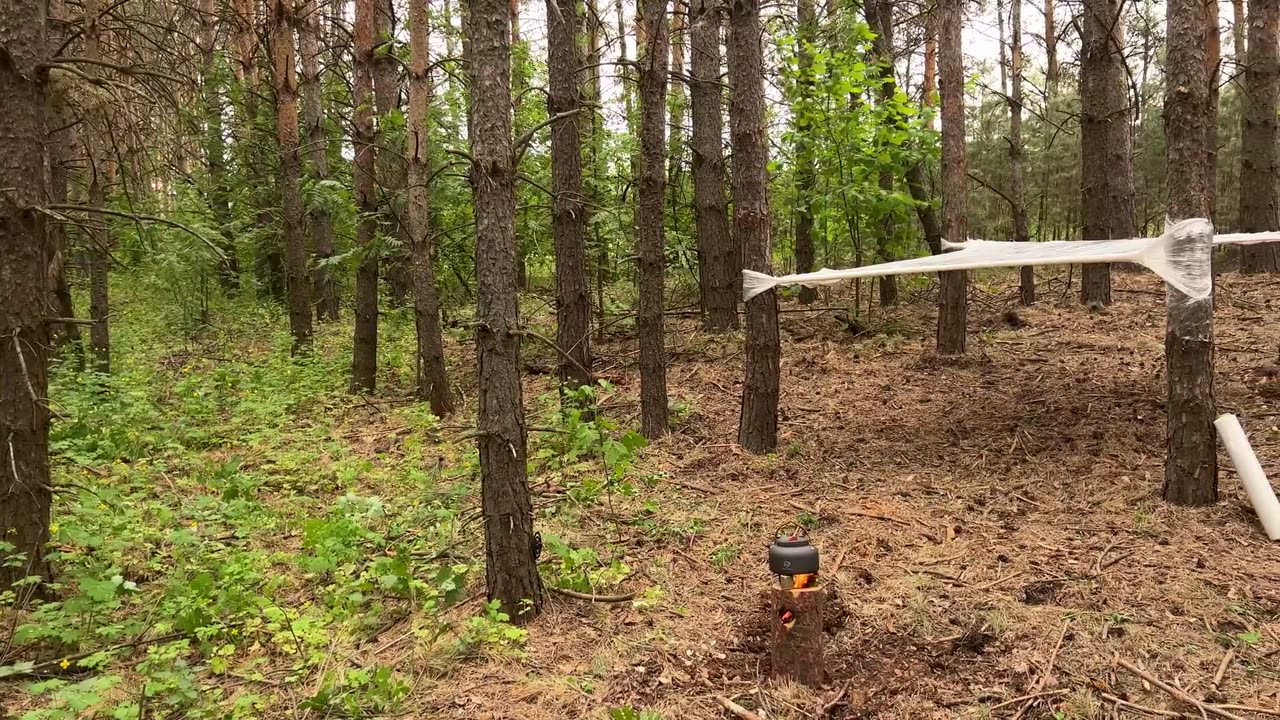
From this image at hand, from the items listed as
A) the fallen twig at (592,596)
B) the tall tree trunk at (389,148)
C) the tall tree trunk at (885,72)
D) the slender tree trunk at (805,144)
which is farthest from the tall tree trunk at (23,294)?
the tall tree trunk at (885,72)

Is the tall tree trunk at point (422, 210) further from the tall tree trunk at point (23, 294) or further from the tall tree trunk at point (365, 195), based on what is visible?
the tall tree trunk at point (23, 294)

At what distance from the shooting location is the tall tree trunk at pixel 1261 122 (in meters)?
9.84

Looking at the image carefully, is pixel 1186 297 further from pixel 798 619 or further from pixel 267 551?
pixel 267 551

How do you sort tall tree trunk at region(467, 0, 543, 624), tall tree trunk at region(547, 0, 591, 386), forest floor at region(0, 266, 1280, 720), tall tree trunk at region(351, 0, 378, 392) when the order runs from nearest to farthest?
forest floor at region(0, 266, 1280, 720) → tall tree trunk at region(467, 0, 543, 624) → tall tree trunk at region(547, 0, 591, 386) → tall tree trunk at region(351, 0, 378, 392)

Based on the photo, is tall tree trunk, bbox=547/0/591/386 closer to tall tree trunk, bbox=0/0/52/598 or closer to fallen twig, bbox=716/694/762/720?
tall tree trunk, bbox=0/0/52/598

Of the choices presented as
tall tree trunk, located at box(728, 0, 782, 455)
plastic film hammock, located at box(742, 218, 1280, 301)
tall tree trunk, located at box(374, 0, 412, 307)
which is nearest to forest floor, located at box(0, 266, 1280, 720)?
tall tree trunk, located at box(728, 0, 782, 455)

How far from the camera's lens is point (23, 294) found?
142 inches

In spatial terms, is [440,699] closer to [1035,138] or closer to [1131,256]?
[1131,256]

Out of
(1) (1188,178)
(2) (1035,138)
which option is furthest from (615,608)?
(2) (1035,138)

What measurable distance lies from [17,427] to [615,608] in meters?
3.16

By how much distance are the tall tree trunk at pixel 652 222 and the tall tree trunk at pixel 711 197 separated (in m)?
2.68

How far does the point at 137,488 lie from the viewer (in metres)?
5.58

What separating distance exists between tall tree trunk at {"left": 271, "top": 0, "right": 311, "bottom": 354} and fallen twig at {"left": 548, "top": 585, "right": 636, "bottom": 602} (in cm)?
742

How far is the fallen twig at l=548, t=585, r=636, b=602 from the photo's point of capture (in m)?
3.79
